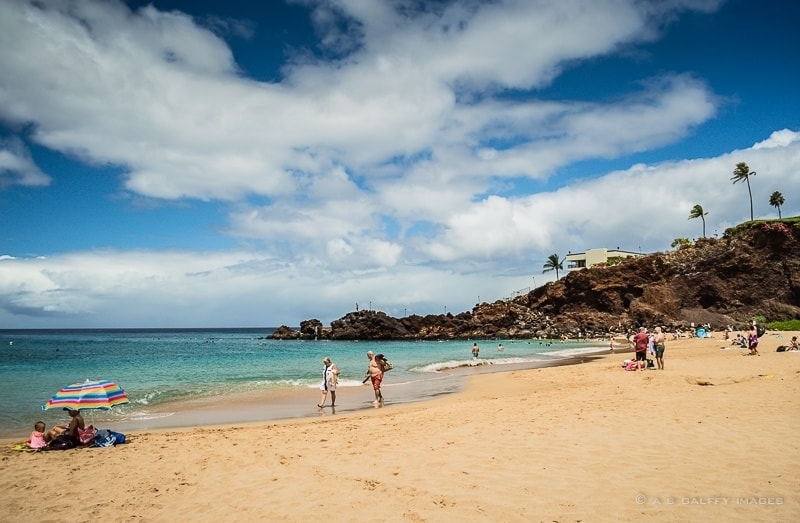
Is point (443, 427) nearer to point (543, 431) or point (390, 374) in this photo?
point (543, 431)

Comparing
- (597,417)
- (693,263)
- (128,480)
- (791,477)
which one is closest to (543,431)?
(597,417)

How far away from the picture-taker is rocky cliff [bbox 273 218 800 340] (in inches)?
2211

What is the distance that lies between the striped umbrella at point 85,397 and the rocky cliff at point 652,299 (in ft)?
213

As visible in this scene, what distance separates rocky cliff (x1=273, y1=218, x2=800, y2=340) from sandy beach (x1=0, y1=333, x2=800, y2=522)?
5516 cm

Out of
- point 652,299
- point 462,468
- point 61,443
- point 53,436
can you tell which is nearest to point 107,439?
point 61,443

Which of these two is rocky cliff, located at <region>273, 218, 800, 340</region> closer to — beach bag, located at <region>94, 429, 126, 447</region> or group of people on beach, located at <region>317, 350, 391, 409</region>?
→ group of people on beach, located at <region>317, 350, 391, 409</region>

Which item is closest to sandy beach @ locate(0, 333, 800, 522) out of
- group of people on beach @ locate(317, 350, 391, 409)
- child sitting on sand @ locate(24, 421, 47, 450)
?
child sitting on sand @ locate(24, 421, 47, 450)

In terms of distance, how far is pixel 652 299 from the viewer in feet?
224

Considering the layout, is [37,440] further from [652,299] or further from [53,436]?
[652,299]

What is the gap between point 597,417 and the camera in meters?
10.5

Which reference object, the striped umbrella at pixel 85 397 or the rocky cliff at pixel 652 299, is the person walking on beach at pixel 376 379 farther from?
the rocky cliff at pixel 652 299

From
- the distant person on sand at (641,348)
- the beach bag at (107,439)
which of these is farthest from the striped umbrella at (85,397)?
the distant person on sand at (641,348)

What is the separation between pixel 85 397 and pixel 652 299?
72.6 m

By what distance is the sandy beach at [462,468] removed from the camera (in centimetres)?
600
